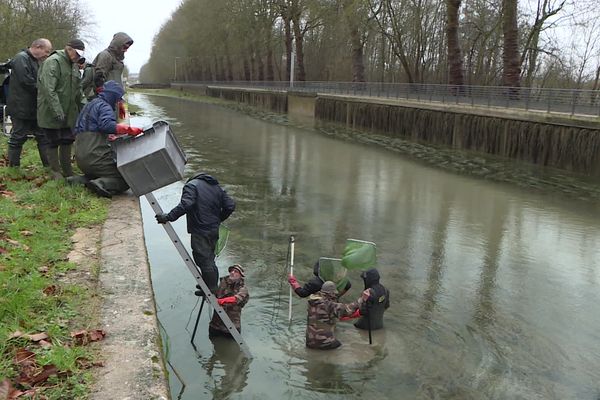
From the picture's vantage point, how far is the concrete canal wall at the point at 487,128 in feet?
53.0

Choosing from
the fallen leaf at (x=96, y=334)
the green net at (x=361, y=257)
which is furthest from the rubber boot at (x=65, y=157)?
the fallen leaf at (x=96, y=334)

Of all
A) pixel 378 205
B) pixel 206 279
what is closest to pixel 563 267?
pixel 378 205

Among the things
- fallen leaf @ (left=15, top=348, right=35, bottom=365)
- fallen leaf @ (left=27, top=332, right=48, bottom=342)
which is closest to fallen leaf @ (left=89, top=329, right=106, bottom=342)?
fallen leaf @ (left=27, top=332, right=48, bottom=342)

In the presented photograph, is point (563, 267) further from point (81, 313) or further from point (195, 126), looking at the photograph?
point (195, 126)

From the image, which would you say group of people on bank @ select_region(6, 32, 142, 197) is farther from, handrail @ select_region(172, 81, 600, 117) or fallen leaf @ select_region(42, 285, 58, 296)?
handrail @ select_region(172, 81, 600, 117)

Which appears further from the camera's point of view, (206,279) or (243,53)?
(243,53)

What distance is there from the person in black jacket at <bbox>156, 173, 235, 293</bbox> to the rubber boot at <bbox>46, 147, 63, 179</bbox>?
3539 millimetres

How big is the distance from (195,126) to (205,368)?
23647 millimetres

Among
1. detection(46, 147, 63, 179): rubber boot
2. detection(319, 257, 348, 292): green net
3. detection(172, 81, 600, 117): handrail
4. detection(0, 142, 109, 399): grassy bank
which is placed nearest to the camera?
detection(0, 142, 109, 399): grassy bank

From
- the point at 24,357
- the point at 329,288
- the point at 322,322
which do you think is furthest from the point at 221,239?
the point at 24,357

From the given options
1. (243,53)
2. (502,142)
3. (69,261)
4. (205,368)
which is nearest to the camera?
(205,368)

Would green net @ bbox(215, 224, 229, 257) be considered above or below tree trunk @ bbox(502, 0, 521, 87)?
below

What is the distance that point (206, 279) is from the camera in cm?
510

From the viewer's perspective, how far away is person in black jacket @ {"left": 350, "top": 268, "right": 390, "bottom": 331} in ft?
16.6
